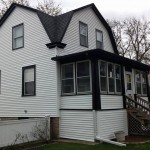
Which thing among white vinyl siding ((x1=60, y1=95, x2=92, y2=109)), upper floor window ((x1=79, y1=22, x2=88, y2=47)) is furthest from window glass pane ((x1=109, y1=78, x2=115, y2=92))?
upper floor window ((x1=79, y1=22, x2=88, y2=47))

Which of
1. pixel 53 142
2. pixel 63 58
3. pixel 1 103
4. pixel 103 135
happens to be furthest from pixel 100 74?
pixel 1 103

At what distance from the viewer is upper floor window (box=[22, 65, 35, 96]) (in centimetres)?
1488

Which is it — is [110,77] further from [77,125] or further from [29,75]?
[29,75]

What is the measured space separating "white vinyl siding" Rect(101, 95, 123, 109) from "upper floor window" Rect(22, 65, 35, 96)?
4.33 metres

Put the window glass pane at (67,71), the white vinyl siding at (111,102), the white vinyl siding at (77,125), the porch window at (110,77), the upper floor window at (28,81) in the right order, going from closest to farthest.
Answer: the white vinyl siding at (77,125) < the white vinyl siding at (111,102) < the porch window at (110,77) < the window glass pane at (67,71) < the upper floor window at (28,81)

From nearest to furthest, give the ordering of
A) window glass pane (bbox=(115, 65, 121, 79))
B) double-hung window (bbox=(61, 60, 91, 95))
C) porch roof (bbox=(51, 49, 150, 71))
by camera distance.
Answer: porch roof (bbox=(51, 49, 150, 71))
double-hung window (bbox=(61, 60, 91, 95))
window glass pane (bbox=(115, 65, 121, 79))

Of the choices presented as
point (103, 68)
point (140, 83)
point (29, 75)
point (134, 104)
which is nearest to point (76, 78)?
point (103, 68)

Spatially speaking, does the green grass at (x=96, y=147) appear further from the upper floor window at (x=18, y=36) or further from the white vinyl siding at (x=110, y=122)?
the upper floor window at (x=18, y=36)

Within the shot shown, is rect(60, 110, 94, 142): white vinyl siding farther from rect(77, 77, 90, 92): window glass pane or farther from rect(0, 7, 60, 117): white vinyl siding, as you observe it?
rect(77, 77, 90, 92): window glass pane

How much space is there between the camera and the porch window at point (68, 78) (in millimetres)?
13414

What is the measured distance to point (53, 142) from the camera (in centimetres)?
1253

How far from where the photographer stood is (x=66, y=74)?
13.7 m

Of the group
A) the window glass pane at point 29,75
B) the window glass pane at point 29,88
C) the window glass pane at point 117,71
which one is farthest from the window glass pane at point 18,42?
the window glass pane at point 117,71

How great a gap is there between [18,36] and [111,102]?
24.0 ft
